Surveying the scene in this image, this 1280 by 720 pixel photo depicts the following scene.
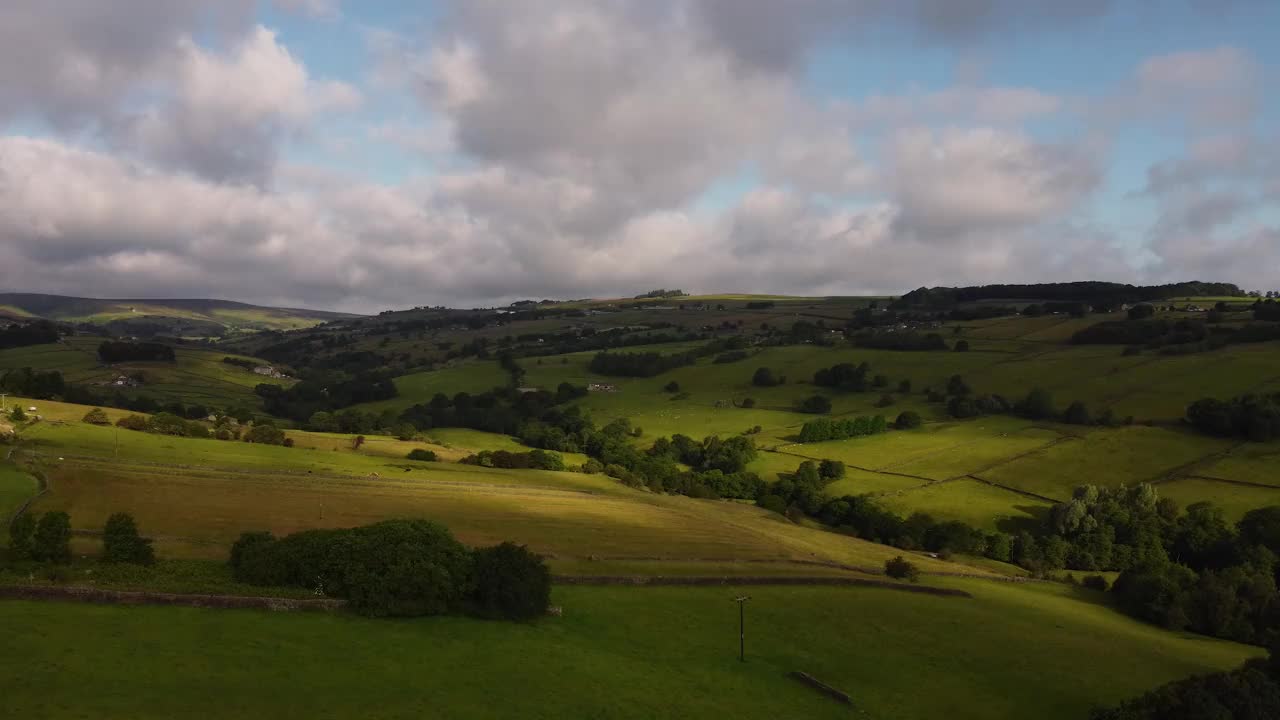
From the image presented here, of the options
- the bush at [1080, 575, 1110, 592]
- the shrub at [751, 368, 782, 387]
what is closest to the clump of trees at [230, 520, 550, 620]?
the bush at [1080, 575, 1110, 592]

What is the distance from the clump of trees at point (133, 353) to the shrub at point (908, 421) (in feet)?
525

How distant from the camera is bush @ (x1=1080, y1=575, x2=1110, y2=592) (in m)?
69.6

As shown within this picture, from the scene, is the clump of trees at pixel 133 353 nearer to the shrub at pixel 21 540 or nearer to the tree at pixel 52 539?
the shrub at pixel 21 540

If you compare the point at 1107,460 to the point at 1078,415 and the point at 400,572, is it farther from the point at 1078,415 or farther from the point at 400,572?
the point at 400,572

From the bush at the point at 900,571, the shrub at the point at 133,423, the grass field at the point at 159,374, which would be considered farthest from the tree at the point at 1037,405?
the grass field at the point at 159,374

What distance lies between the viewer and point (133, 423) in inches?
3334

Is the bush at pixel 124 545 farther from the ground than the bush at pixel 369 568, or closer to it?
farther from the ground

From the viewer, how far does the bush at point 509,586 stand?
44250mm

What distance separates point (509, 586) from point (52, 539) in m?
25.3

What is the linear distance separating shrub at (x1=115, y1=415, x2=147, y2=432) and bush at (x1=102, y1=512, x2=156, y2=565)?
47025 millimetres

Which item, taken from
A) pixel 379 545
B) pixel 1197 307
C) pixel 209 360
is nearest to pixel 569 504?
pixel 379 545

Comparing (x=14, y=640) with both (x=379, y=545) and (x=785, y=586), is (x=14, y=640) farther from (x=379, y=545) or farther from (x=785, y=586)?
(x=785, y=586)

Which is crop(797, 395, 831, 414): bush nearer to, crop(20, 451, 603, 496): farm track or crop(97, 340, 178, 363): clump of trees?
crop(20, 451, 603, 496): farm track

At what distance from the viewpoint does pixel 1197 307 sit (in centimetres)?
18750
